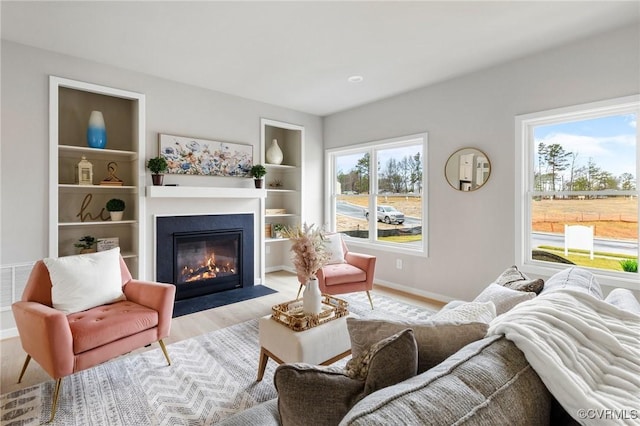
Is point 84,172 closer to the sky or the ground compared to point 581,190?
closer to the sky

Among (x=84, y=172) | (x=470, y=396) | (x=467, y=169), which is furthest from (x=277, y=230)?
(x=470, y=396)

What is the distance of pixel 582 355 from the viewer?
943 mm

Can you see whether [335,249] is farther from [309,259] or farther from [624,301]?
[624,301]

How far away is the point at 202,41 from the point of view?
2.82 m

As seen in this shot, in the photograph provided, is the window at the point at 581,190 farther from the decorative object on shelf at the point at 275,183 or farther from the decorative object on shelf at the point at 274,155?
the decorative object on shelf at the point at 275,183

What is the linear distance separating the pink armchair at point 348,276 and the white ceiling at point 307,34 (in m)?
2.15

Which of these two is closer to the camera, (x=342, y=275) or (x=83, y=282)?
(x=83, y=282)

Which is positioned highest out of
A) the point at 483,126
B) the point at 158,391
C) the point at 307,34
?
the point at 307,34

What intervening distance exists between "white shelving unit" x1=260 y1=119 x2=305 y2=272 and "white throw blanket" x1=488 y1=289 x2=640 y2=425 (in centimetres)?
420

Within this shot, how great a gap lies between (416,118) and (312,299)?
2951 millimetres

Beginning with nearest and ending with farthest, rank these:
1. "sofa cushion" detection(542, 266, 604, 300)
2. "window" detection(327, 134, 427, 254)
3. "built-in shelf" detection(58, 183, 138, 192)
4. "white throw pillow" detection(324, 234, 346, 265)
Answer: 1. "sofa cushion" detection(542, 266, 604, 300)
2. "built-in shelf" detection(58, 183, 138, 192)
3. "white throw pillow" detection(324, 234, 346, 265)
4. "window" detection(327, 134, 427, 254)

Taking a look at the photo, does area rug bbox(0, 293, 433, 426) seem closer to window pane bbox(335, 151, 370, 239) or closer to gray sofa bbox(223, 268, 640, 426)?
gray sofa bbox(223, 268, 640, 426)

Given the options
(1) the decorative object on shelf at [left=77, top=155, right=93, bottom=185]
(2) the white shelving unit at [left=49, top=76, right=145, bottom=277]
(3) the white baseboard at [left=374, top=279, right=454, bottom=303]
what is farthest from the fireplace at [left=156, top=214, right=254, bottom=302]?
(3) the white baseboard at [left=374, top=279, right=454, bottom=303]

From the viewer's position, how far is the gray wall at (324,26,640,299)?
271 centimetres
